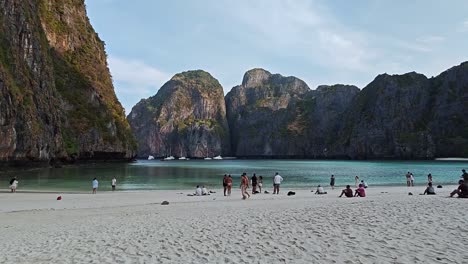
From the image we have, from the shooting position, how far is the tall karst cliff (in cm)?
5928

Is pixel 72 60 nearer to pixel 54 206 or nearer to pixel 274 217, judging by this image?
pixel 54 206

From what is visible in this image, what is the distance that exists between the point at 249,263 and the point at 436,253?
166 inches

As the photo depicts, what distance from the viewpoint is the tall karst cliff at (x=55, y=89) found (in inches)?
2334

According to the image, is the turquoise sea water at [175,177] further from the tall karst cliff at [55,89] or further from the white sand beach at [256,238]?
the white sand beach at [256,238]

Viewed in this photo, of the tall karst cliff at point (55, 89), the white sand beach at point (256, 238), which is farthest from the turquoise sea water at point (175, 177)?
the white sand beach at point (256, 238)

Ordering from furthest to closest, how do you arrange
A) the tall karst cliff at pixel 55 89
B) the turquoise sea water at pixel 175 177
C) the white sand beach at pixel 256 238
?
the tall karst cliff at pixel 55 89 < the turquoise sea water at pixel 175 177 < the white sand beach at pixel 256 238

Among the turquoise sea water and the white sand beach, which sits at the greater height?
the white sand beach

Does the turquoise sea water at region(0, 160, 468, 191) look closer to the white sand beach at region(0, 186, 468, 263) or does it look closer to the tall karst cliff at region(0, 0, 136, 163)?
the tall karst cliff at region(0, 0, 136, 163)

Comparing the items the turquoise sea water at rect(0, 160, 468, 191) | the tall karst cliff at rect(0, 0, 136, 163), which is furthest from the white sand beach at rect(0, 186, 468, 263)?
the tall karst cliff at rect(0, 0, 136, 163)

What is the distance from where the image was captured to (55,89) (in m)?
86.6

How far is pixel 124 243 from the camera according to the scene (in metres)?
10.8

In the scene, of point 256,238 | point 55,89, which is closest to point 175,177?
point 55,89

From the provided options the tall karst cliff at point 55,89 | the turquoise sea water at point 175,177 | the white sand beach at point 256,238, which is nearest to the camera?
the white sand beach at point 256,238

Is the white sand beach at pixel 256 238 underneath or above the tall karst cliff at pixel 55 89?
underneath
